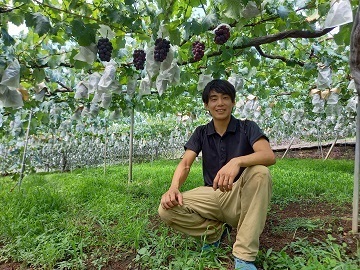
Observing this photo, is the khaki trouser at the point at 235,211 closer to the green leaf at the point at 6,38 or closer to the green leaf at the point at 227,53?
the green leaf at the point at 227,53

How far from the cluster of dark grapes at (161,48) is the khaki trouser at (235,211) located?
102 cm

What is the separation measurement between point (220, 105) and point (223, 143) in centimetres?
26

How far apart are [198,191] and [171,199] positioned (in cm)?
25

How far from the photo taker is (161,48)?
2.31 metres

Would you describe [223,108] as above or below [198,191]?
above

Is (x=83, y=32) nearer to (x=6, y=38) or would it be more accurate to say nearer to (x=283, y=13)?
(x=6, y=38)

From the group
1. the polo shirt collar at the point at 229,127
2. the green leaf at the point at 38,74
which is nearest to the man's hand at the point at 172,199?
the polo shirt collar at the point at 229,127

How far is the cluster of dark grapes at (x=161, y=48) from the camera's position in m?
2.30

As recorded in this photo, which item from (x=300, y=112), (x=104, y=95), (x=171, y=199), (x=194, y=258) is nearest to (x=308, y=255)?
(x=194, y=258)

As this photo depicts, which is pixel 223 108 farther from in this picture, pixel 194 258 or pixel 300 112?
pixel 300 112

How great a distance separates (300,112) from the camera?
26.3 feet

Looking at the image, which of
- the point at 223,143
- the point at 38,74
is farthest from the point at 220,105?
the point at 38,74

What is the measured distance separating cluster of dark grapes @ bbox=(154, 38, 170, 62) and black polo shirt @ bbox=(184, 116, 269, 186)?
2.03 ft

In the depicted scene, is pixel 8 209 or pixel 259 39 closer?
pixel 259 39
